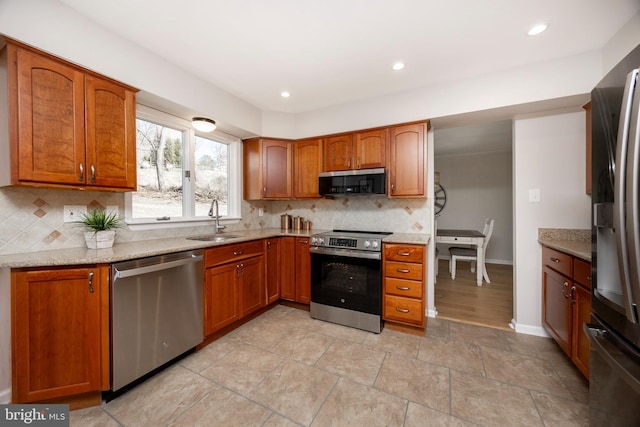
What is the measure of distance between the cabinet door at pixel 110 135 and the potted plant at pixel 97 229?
0.27m

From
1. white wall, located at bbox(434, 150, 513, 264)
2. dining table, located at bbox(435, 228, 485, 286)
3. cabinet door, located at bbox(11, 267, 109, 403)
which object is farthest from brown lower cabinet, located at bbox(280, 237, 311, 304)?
white wall, located at bbox(434, 150, 513, 264)

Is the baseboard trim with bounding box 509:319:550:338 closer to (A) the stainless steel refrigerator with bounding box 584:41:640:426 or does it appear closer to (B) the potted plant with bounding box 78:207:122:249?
(A) the stainless steel refrigerator with bounding box 584:41:640:426

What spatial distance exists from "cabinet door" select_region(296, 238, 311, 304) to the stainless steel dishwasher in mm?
1109

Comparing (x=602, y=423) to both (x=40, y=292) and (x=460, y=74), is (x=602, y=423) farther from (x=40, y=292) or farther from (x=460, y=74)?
(x=40, y=292)

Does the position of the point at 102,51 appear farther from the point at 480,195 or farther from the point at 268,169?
the point at 480,195

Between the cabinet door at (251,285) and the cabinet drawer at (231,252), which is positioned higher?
the cabinet drawer at (231,252)

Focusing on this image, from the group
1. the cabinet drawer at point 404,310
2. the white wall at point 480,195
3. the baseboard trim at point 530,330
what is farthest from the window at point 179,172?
the white wall at point 480,195

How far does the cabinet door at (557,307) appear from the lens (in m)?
1.75

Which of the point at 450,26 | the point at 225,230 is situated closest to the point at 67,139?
the point at 225,230

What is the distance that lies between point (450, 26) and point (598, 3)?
2.74 feet

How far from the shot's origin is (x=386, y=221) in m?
3.02

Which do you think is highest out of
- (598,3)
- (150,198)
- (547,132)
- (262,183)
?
(598,3)

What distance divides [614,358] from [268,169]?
3.11m

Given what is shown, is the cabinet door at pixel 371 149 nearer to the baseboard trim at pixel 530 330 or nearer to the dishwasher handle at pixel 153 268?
the dishwasher handle at pixel 153 268
